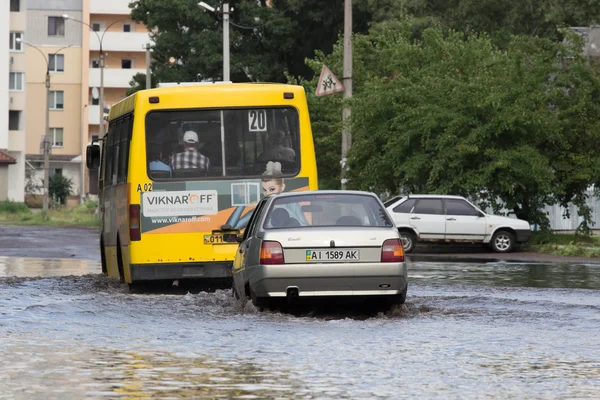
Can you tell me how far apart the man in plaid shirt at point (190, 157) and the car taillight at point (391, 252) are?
4.91 metres

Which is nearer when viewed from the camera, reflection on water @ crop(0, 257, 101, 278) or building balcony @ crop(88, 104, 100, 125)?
reflection on water @ crop(0, 257, 101, 278)

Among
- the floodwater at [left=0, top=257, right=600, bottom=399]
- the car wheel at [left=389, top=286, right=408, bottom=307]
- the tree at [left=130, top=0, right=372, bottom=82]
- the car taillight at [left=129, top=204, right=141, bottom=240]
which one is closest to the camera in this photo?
the floodwater at [left=0, top=257, right=600, bottom=399]

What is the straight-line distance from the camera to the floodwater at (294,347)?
386 inches

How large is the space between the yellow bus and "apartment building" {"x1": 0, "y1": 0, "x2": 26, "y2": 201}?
66.2 metres

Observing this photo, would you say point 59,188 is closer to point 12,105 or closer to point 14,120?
point 14,120

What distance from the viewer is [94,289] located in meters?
20.8

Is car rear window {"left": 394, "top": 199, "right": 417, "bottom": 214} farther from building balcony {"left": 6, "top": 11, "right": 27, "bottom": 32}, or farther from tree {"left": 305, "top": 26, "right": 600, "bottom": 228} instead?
building balcony {"left": 6, "top": 11, "right": 27, "bottom": 32}

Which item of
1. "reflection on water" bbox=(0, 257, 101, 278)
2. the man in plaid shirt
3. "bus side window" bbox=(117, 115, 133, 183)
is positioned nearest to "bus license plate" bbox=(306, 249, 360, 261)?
the man in plaid shirt

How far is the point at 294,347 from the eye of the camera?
12.4m

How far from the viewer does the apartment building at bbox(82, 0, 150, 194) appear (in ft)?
345

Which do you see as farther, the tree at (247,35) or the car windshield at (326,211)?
the tree at (247,35)

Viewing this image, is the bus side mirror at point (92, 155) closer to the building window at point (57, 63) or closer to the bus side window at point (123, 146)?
the bus side window at point (123, 146)

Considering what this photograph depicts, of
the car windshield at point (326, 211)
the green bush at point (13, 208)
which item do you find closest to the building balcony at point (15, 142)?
the green bush at point (13, 208)

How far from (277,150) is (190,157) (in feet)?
3.83
